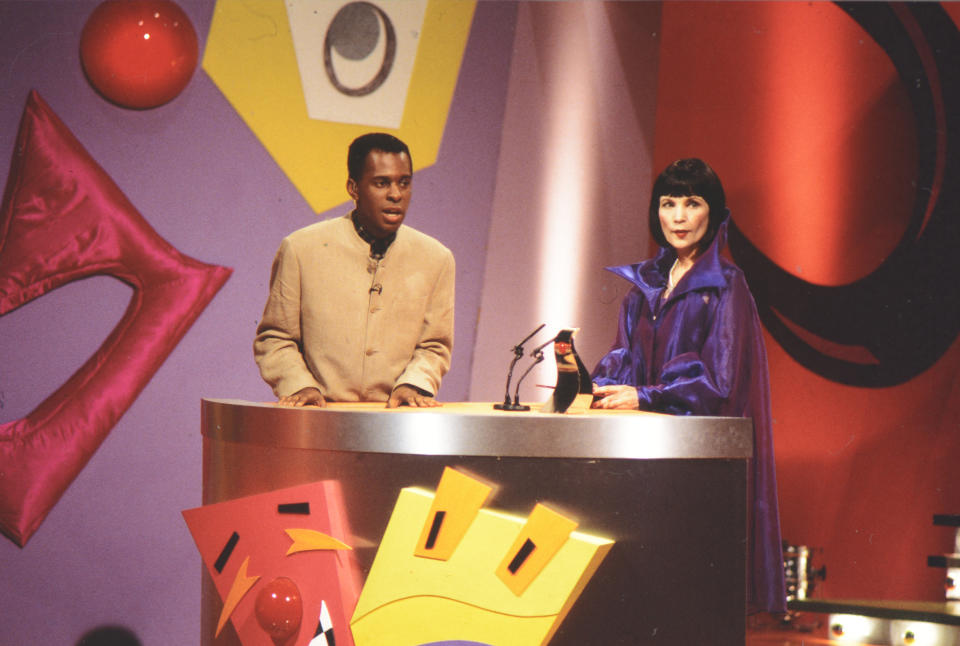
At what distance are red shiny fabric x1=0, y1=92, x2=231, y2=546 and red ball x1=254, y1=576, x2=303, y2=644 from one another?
169 centimetres

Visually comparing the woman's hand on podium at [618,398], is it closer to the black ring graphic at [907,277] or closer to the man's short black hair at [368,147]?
the man's short black hair at [368,147]

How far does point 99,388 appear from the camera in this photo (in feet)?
12.4

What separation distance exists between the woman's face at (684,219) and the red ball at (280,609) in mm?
1339

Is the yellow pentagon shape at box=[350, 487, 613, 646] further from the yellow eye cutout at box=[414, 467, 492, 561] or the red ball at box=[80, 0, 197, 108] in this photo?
the red ball at box=[80, 0, 197, 108]

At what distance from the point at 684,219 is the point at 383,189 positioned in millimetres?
802

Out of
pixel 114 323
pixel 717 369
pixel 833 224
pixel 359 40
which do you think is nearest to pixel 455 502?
pixel 717 369

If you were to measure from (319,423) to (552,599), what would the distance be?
2.01ft

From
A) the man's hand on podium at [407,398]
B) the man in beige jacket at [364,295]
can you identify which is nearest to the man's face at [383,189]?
the man in beige jacket at [364,295]

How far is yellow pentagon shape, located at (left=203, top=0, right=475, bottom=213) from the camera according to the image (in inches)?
155

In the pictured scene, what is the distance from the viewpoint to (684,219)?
2820mm

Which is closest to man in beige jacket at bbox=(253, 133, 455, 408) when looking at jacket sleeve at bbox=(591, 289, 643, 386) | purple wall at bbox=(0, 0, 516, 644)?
jacket sleeve at bbox=(591, 289, 643, 386)

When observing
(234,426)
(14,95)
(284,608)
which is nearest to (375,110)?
(14,95)

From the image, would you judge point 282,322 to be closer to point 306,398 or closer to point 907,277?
point 306,398

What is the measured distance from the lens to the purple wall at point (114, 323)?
370cm
